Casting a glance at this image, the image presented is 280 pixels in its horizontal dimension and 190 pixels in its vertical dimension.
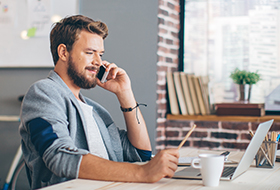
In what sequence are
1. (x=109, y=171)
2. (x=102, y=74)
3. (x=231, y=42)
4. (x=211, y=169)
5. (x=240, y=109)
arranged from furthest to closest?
(x=231, y=42) < (x=240, y=109) < (x=102, y=74) < (x=109, y=171) < (x=211, y=169)

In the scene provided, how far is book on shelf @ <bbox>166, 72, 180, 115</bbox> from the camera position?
107 inches

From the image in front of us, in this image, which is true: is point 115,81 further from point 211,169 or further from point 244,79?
point 244,79

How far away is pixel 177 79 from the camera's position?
2752 mm

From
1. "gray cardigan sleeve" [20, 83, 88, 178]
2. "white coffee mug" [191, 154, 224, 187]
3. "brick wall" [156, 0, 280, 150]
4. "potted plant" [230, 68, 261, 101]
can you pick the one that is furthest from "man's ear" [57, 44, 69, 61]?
"potted plant" [230, 68, 261, 101]

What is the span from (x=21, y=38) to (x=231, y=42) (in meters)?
1.77

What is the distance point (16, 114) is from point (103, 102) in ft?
2.53

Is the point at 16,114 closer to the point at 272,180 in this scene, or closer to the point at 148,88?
the point at 148,88

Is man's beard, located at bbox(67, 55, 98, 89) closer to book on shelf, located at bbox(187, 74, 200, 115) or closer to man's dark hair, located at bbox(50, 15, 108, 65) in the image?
man's dark hair, located at bbox(50, 15, 108, 65)

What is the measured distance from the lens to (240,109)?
2.55 m

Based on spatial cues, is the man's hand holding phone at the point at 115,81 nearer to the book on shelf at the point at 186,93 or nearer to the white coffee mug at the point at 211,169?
the white coffee mug at the point at 211,169

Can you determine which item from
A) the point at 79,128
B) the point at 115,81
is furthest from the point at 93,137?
the point at 115,81

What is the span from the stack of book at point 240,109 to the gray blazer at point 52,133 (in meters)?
1.27

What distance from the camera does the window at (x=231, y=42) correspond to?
2.69 m

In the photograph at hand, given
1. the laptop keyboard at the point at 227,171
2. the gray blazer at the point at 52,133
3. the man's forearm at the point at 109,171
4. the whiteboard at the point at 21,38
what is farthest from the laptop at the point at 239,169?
the whiteboard at the point at 21,38
